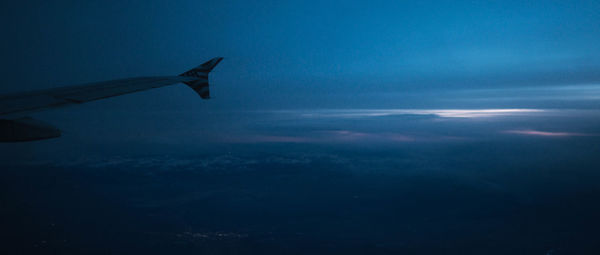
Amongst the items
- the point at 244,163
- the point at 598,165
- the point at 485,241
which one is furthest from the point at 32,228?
the point at 598,165

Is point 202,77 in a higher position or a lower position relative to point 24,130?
higher

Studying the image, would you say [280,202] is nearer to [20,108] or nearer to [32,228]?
[32,228]

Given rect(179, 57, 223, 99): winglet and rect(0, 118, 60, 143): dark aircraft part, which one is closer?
rect(0, 118, 60, 143): dark aircraft part

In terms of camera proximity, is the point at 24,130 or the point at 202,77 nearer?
the point at 24,130

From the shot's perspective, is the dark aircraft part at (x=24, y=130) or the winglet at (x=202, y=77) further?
the winglet at (x=202, y=77)

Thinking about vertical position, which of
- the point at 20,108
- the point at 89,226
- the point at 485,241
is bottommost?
the point at 485,241
